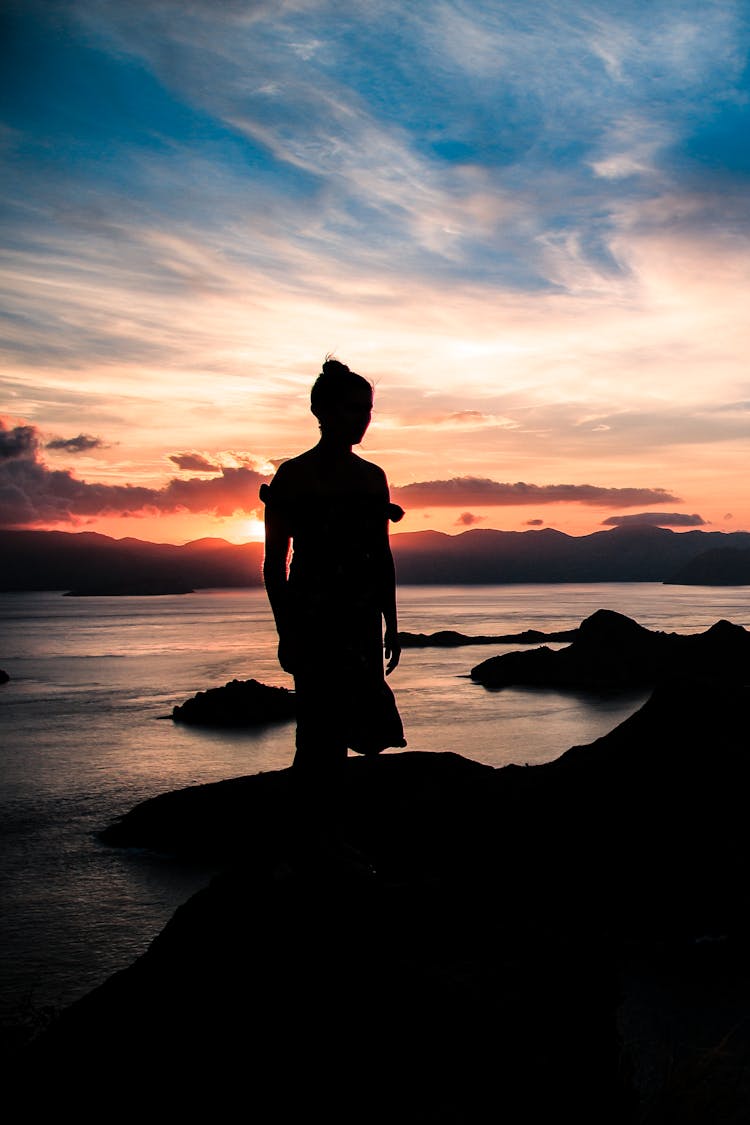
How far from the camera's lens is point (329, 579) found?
5414 mm

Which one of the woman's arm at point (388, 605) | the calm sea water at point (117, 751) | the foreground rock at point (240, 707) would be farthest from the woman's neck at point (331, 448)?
the foreground rock at point (240, 707)

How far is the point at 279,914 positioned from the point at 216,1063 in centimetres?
101

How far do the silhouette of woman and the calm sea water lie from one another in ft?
25.6

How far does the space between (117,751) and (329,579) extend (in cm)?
3333

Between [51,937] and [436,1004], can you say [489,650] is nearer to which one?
[51,937]

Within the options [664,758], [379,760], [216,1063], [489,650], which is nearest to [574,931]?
[216,1063]

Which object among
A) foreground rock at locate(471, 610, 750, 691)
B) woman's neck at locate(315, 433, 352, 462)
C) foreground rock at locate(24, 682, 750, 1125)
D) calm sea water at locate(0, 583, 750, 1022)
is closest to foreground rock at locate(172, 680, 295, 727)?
calm sea water at locate(0, 583, 750, 1022)

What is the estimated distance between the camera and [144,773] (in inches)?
1240

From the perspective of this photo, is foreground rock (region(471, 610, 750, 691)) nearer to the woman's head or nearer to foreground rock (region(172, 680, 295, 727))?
foreground rock (region(172, 680, 295, 727))

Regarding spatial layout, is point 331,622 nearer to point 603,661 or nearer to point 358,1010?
point 358,1010

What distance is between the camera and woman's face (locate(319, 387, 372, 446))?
5406 mm

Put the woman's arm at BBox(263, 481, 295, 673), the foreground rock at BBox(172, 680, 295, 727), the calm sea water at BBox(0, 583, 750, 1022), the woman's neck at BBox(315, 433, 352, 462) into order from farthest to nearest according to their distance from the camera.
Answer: the foreground rock at BBox(172, 680, 295, 727) < the calm sea water at BBox(0, 583, 750, 1022) < the woman's neck at BBox(315, 433, 352, 462) < the woman's arm at BBox(263, 481, 295, 673)

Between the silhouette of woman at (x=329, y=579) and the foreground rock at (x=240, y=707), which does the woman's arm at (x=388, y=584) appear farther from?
the foreground rock at (x=240, y=707)

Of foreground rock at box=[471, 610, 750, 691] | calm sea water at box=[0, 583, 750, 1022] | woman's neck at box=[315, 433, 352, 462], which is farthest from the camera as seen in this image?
foreground rock at box=[471, 610, 750, 691]
